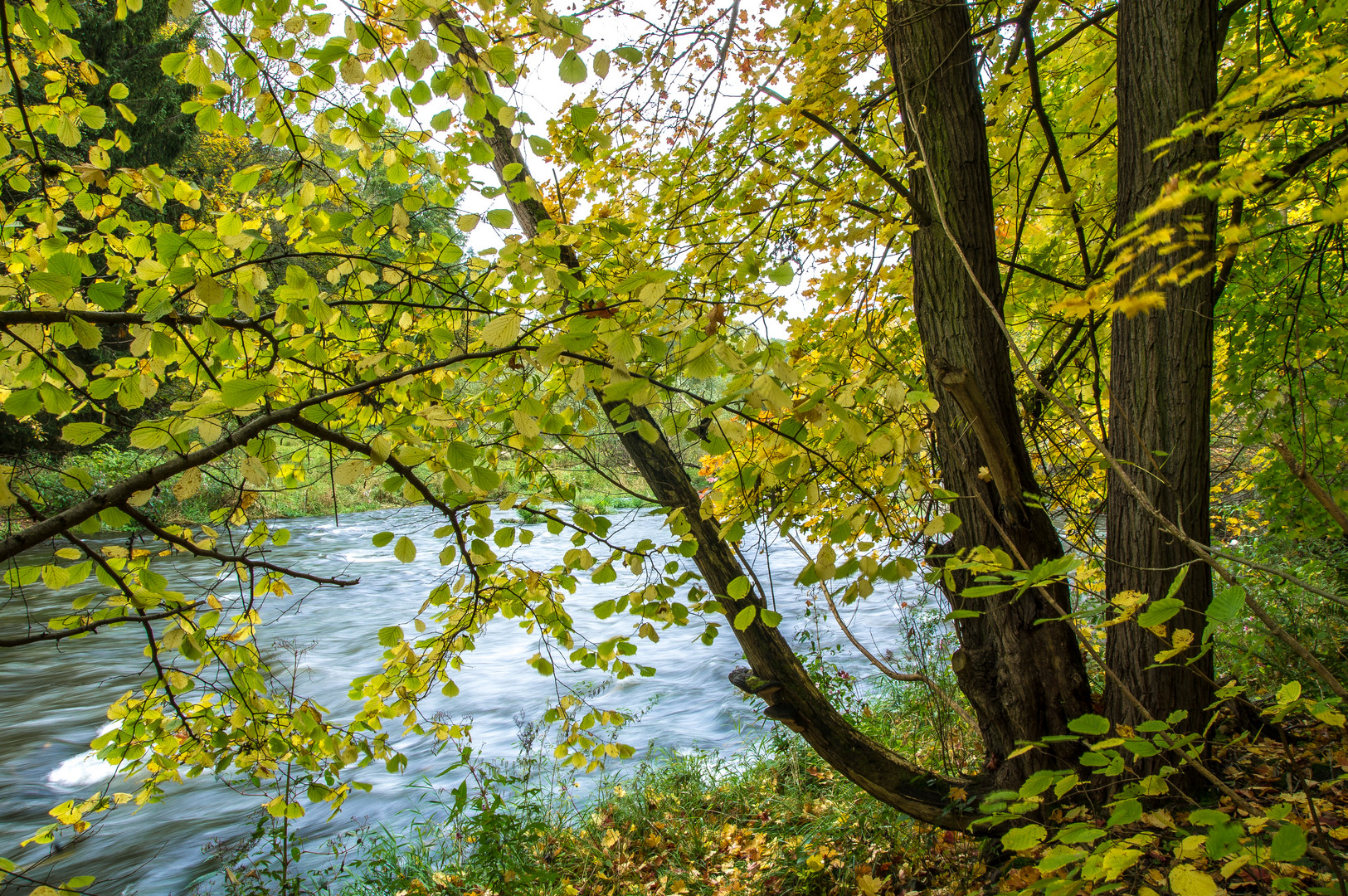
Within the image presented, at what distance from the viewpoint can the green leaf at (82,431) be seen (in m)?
1.21

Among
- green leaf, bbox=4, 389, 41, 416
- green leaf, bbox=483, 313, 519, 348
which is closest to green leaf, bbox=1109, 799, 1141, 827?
green leaf, bbox=483, 313, 519, 348

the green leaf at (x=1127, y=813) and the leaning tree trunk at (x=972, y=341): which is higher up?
the leaning tree trunk at (x=972, y=341)

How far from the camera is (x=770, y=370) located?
1.28 m

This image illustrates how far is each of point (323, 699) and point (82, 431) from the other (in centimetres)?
663

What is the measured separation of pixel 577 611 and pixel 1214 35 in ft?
27.3

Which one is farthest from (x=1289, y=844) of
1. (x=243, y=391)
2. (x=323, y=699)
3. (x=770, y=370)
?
(x=323, y=699)

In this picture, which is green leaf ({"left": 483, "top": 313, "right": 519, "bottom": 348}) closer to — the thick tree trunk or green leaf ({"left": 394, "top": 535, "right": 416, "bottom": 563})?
green leaf ({"left": 394, "top": 535, "right": 416, "bottom": 563})

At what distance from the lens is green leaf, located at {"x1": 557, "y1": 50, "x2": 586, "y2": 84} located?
149cm

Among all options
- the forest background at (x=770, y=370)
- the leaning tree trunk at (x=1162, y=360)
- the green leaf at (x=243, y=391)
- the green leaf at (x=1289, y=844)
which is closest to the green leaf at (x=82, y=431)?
the forest background at (x=770, y=370)

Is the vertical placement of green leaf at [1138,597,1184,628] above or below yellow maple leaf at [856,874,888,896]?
above

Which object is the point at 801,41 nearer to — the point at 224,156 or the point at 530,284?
the point at 530,284

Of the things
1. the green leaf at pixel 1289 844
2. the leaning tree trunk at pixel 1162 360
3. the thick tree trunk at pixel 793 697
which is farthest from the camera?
the thick tree trunk at pixel 793 697

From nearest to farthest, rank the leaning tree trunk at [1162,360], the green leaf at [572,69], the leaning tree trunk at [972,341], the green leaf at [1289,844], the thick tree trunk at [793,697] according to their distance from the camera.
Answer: the green leaf at [1289,844] < the green leaf at [572,69] < the leaning tree trunk at [1162,360] < the leaning tree trunk at [972,341] < the thick tree trunk at [793,697]

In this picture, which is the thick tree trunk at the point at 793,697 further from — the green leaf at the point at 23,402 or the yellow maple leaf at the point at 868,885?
the green leaf at the point at 23,402
